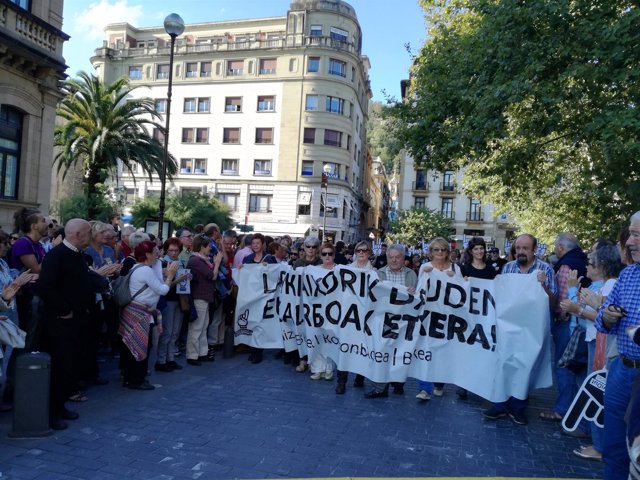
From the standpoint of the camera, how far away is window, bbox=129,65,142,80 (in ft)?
170

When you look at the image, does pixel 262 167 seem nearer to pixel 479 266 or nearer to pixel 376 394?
pixel 479 266

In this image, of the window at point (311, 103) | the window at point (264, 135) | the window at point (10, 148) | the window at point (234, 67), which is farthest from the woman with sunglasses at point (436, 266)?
the window at point (234, 67)

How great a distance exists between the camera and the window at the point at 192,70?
49.8 metres

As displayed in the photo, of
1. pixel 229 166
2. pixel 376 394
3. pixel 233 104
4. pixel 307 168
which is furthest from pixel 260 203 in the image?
pixel 376 394

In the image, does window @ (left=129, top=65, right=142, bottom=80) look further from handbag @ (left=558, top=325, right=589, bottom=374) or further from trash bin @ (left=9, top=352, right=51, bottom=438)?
handbag @ (left=558, top=325, right=589, bottom=374)

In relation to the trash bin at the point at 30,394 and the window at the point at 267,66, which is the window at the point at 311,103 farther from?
the trash bin at the point at 30,394

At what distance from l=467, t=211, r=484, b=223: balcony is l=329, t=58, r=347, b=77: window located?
928 inches

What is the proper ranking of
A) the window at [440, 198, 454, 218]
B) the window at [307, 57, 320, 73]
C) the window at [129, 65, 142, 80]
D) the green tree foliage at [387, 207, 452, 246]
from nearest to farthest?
the window at [307, 57, 320, 73]
the green tree foliage at [387, 207, 452, 246]
the window at [129, 65, 142, 80]
the window at [440, 198, 454, 218]

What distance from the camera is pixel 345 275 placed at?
23.0 feet

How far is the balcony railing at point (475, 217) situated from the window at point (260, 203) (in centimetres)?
2569

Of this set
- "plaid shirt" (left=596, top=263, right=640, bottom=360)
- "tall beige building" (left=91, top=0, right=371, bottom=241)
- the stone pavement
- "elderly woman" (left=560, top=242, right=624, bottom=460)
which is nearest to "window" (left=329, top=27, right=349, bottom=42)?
"tall beige building" (left=91, top=0, right=371, bottom=241)

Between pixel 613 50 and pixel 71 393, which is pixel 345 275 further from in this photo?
pixel 613 50

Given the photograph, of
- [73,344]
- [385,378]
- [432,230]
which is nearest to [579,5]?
[385,378]

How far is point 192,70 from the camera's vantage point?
164 feet
